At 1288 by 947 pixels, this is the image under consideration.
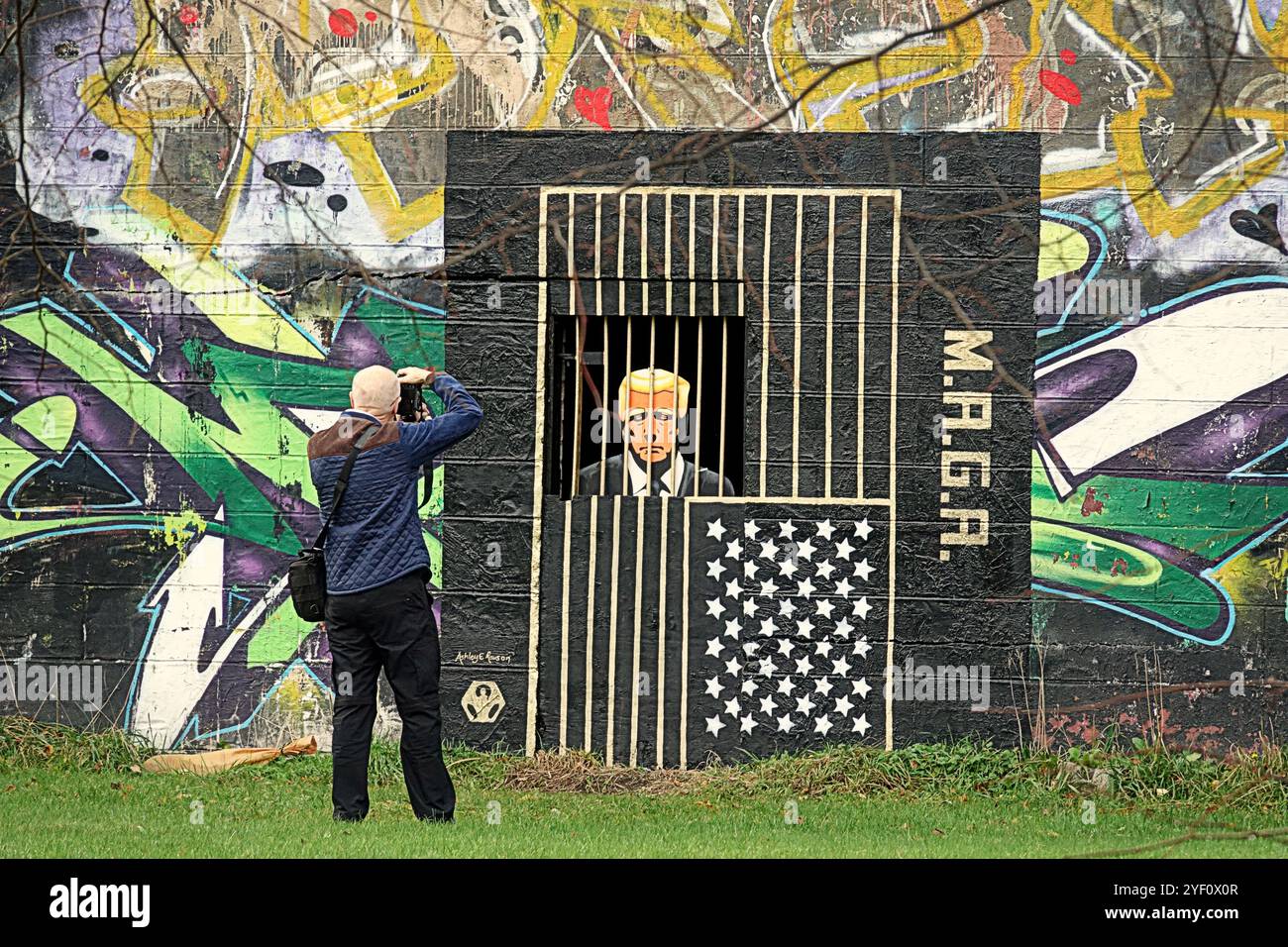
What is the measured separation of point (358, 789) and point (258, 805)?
93 centimetres

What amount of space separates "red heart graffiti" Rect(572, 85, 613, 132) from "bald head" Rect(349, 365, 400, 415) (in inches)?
101

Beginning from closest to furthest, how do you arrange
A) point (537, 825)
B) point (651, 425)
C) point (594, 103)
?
point (537, 825)
point (594, 103)
point (651, 425)

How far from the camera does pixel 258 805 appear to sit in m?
7.16

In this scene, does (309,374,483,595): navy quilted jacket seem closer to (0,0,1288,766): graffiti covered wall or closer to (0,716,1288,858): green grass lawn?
(0,716,1288,858): green grass lawn

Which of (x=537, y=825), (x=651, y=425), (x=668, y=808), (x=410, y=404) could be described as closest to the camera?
(x=537, y=825)

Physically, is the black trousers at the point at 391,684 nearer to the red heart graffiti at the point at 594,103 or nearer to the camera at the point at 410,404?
the camera at the point at 410,404

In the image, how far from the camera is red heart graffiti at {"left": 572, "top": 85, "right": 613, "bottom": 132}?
8.37 meters

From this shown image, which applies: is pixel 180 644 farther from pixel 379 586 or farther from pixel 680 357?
pixel 680 357

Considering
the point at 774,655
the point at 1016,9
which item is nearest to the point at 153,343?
the point at 774,655

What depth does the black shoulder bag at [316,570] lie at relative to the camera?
6363mm

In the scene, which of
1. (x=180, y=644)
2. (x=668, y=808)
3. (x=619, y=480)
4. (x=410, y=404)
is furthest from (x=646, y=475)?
(x=180, y=644)

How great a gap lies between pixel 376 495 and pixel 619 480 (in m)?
2.46

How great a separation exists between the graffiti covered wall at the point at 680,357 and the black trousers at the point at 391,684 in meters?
1.85

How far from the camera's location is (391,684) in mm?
6449
